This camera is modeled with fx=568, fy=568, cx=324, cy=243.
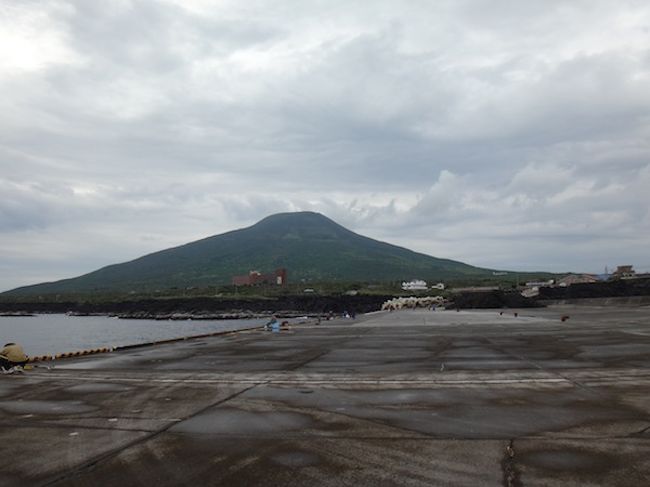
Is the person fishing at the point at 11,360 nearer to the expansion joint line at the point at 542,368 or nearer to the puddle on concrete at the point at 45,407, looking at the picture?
the puddle on concrete at the point at 45,407

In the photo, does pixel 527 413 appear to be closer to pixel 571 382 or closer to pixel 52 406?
pixel 571 382

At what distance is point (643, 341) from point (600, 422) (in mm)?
14639

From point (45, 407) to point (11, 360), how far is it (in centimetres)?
735

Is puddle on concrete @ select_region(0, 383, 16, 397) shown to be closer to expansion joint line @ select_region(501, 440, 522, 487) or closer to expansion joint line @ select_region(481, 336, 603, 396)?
expansion joint line @ select_region(501, 440, 522, 487)

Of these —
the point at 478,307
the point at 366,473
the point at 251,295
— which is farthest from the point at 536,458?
the point at 251,295

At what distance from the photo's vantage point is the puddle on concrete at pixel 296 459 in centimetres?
719

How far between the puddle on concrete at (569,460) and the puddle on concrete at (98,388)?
977 centimetres

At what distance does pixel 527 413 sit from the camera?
980cm

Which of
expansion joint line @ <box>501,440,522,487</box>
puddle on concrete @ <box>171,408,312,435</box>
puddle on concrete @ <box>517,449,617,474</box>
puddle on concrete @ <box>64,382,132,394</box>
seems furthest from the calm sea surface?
puddle on concrete @ <box>517,449,617,474</box>

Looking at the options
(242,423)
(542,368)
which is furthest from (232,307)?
(242,423)

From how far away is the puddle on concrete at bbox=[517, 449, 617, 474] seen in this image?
22.0 feet

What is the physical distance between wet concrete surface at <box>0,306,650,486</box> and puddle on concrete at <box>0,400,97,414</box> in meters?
0.04

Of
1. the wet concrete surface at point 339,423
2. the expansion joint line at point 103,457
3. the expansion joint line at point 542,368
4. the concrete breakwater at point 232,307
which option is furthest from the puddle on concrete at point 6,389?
the concrete breakwater at point 232,307

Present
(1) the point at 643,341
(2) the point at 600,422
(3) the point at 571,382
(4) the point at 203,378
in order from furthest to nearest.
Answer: (1) the point at 643,341 < (4) the point at 203,378 < (3) the point at 571,382 < (2) the point at 600,422
